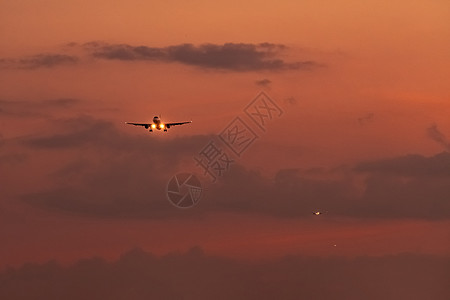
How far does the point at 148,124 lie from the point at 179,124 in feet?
56.3

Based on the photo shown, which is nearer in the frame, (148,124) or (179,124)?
(148,124)

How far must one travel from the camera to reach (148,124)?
445 feet

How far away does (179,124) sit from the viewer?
14562cm
